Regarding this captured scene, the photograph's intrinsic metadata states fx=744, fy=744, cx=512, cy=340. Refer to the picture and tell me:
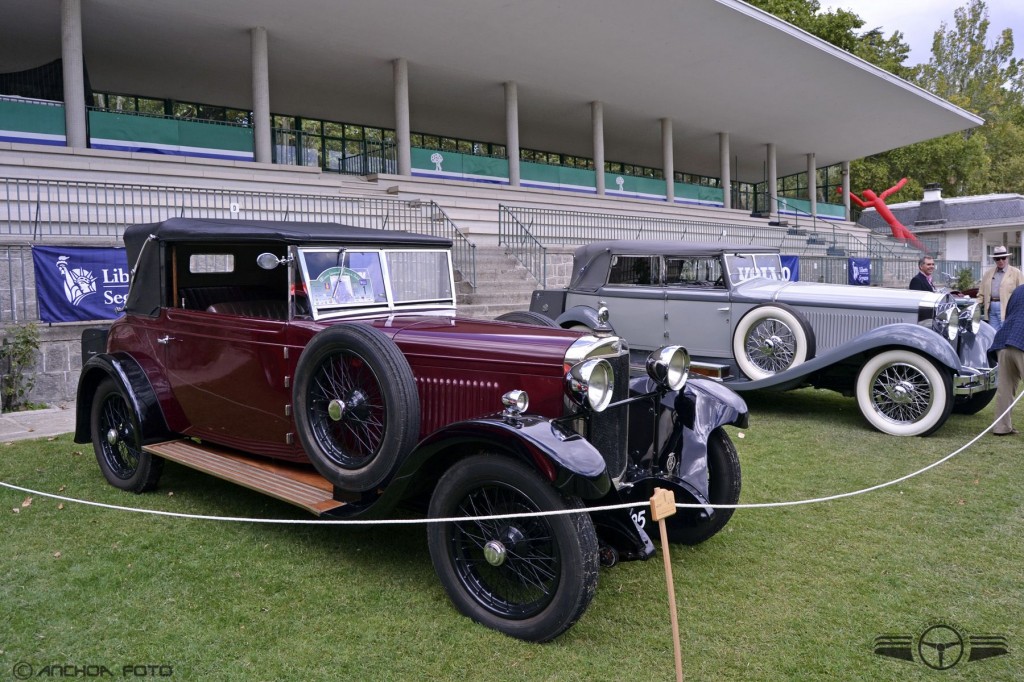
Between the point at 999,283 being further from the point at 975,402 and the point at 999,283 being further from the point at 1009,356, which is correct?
the point at 1009,356

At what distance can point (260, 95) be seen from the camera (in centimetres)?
1838

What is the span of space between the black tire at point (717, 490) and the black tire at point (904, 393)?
3.64 meters

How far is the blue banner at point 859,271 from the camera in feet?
77.7

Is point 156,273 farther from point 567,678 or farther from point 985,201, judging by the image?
point 985,201

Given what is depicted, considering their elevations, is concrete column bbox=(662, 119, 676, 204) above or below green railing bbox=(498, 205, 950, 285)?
above

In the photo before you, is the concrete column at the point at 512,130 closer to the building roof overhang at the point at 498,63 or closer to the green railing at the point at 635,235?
the building roof overhang at the point at 498,63

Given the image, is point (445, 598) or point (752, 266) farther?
point (752, 266)

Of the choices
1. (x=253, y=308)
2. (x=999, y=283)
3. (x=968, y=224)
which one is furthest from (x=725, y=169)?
(x=253, y=308)

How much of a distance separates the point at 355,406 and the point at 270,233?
4.22 feet

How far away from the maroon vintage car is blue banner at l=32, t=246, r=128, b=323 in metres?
4.01

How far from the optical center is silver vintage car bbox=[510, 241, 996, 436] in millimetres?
7203

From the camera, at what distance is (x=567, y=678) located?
3062 mm

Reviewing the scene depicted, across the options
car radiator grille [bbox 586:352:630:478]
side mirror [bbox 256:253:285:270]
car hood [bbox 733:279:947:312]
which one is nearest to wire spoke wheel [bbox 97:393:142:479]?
side mirror [bbox 256:253:285:270]

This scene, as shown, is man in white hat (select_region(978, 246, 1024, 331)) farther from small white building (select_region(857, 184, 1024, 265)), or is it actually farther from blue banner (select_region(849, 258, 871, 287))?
small white building (select_region(857, 184, 1024, 265))
